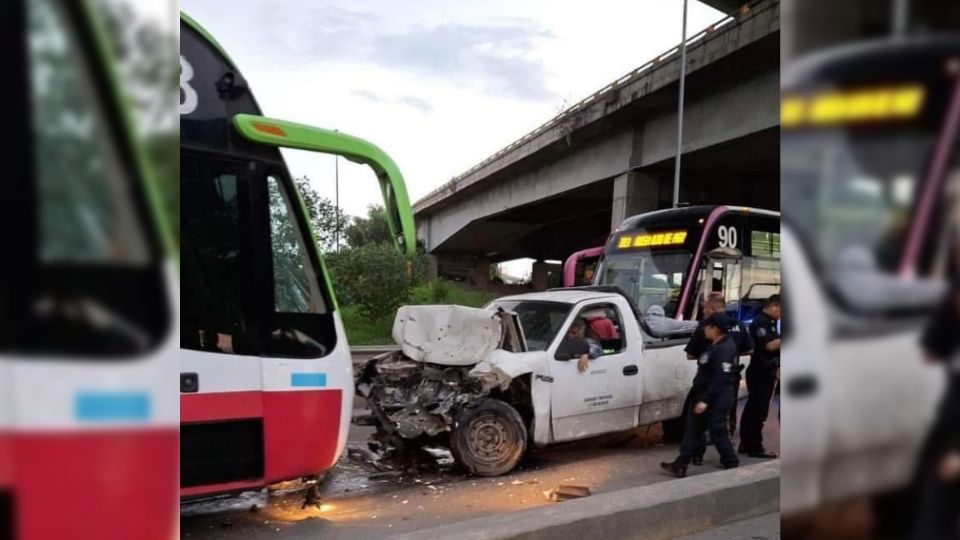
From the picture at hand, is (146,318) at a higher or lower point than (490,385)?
higher

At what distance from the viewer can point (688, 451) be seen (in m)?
6.79

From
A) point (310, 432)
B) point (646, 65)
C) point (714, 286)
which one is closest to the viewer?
point (310, 432)

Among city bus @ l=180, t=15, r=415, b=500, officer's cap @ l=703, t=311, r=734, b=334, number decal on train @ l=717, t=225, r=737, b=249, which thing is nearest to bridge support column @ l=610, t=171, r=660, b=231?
number decal on train @ l=717, t=225, r=737, b=249

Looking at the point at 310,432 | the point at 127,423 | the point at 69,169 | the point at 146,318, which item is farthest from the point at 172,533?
the point at 310,432

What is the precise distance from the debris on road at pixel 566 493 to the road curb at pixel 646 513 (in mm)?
1004

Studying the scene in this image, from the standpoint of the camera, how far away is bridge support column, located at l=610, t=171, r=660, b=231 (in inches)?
977

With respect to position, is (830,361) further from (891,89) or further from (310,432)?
(310,432)

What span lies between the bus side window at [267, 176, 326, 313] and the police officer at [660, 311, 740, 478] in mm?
3742

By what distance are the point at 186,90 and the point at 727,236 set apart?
1051 cm

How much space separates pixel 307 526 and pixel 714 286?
8.76 m

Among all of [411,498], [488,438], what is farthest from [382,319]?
[411,498]

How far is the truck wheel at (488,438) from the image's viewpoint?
6980 mm

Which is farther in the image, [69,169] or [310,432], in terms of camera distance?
[310,432]

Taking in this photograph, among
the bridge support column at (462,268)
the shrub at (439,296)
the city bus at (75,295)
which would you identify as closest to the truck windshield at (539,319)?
the city bus at (75,295)
